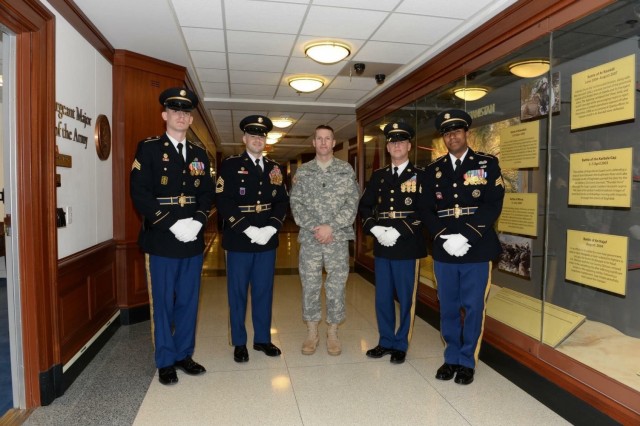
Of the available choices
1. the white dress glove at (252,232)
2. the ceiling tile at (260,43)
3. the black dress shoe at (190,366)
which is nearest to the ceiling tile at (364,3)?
the ceiling tile at (260,43)

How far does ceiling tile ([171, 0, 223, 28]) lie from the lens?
10.8 feet

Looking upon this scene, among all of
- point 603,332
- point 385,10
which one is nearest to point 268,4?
point 385,10

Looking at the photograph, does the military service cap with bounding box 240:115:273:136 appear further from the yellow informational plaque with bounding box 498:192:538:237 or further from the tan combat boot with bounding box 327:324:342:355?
the yellow informational plaque with bounding box 498:192:538:237

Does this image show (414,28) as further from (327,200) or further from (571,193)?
(571,193)

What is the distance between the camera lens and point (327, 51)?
4242 millimetres

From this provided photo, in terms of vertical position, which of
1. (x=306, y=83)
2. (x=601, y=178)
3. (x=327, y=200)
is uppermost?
(x=306, y=83)

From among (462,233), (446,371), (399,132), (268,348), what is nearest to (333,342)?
(268,348)

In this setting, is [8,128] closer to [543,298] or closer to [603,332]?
[543,298]

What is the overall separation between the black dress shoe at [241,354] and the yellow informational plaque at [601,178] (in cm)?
249

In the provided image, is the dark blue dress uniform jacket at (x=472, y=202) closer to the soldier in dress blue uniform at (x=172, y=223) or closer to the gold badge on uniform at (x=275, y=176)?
the gold badge on uniform at (x=275, y=176)

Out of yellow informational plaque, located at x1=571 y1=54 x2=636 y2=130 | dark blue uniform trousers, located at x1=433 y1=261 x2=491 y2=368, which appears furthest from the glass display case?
dark blue uniform trousers, located at x1=433 y1=261 x2=491 y2=368

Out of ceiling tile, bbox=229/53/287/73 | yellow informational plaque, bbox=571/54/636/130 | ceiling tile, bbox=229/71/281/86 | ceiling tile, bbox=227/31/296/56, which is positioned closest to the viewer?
yellow informational plaque, bbox=571/54/636/130

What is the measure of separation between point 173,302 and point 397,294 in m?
1.63

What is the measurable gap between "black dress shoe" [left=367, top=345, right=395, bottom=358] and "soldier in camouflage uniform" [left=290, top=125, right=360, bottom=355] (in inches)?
9.6
